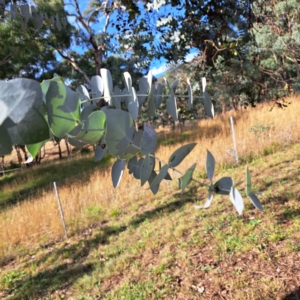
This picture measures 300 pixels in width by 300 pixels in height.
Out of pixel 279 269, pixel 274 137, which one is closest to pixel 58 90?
pixel 279 269

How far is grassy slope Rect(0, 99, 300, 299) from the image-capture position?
2.09 metres

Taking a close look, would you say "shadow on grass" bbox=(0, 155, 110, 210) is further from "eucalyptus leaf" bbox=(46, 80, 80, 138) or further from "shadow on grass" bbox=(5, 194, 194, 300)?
"eucalyptus leaf" bbox=(46, 80, 80, 138)

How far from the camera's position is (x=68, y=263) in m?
2.91

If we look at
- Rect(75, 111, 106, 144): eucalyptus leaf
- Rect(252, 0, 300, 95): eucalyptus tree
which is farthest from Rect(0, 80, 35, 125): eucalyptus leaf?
Rect(252, 0, 300, 95): eucalyptus tree

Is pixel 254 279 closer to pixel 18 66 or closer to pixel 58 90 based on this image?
pixel 58 90

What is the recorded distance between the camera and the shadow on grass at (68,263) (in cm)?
254

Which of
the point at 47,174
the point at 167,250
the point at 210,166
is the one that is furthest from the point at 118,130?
the point at 47,174

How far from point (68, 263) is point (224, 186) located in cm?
295

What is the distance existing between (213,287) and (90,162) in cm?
742

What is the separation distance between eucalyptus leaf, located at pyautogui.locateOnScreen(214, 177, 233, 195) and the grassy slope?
1.81 metres

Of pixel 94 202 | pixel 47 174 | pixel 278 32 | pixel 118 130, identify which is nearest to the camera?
pixel 118 130

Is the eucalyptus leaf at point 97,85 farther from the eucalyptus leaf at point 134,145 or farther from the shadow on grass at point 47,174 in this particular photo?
the shadow on grass at point 47,174

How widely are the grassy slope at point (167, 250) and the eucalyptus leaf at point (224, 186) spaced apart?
181cm

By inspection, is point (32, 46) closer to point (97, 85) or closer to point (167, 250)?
point (167, 250)
